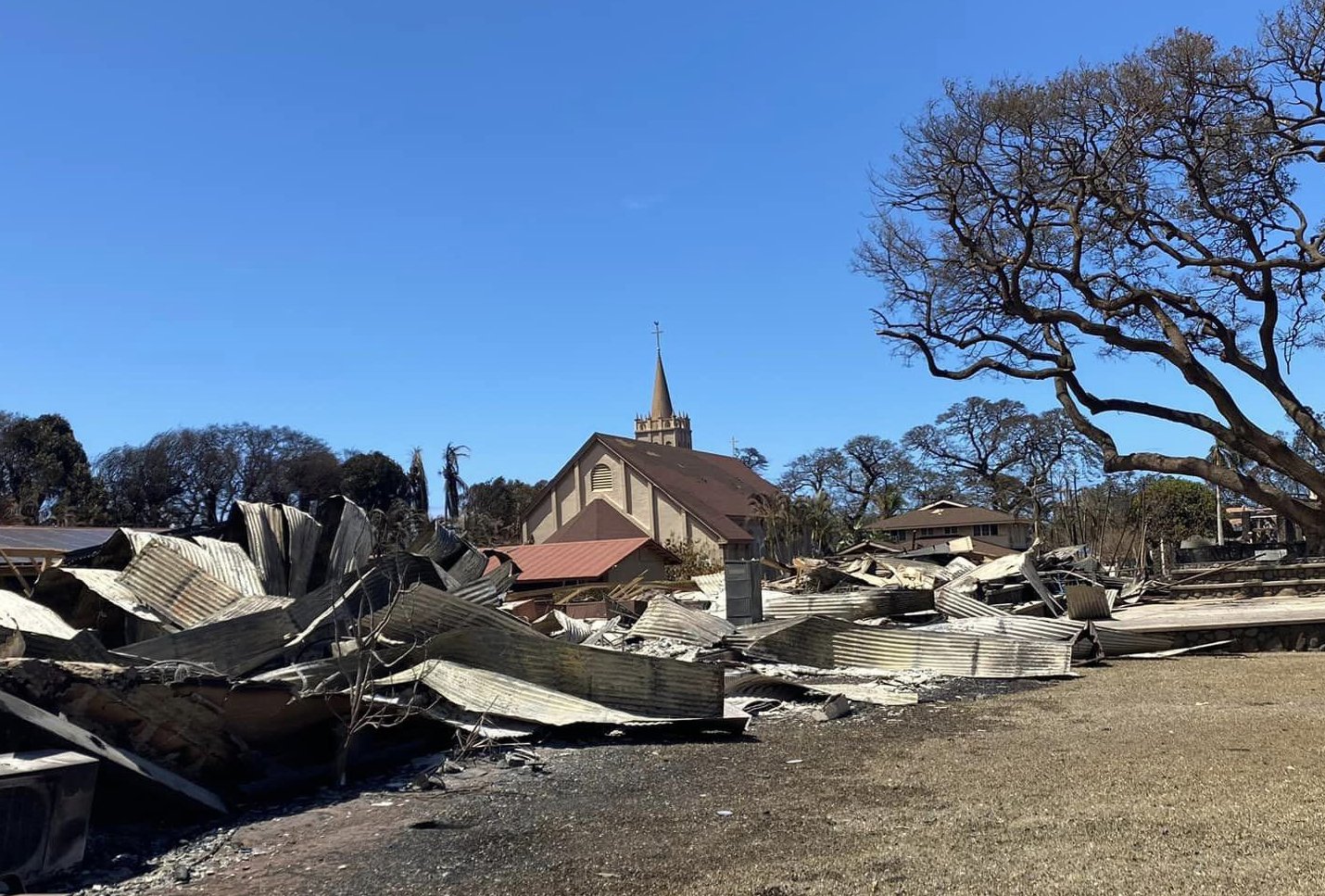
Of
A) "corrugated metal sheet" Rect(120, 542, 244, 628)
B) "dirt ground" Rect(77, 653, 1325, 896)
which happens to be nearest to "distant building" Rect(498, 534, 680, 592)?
"corrugated metal sheet" Rect(120, 542, 244, 628)

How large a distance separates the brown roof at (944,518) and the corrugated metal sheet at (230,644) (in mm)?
55048

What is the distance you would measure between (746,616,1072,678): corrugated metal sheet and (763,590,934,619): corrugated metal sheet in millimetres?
3317

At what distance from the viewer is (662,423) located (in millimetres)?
84062

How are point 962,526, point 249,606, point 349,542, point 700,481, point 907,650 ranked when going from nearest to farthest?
point 249,606, point 349,542, point 907,650, point 700,481, point 962,526

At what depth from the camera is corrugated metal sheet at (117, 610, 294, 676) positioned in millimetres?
8531

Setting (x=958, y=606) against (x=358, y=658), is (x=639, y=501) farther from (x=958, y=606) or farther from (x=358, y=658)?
(x=358, y=658)

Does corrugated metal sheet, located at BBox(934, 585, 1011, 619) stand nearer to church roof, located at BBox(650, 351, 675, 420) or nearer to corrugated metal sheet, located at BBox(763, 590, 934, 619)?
corrugated metal sheet, located at BBox(763, 590, 934, 619)

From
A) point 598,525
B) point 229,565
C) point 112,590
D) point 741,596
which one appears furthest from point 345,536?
point 598,525

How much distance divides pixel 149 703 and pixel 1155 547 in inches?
1539

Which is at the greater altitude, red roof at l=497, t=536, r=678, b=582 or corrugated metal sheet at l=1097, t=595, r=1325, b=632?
red roof at l=497, t=536, r=678, b=582

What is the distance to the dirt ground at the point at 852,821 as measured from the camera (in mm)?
5074

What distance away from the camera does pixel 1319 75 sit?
45.6ft

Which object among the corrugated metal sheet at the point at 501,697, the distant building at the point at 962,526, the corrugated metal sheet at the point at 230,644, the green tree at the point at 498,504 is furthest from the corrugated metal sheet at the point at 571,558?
the distant building at the point at 962,526

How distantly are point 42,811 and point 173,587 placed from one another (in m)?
4.94
